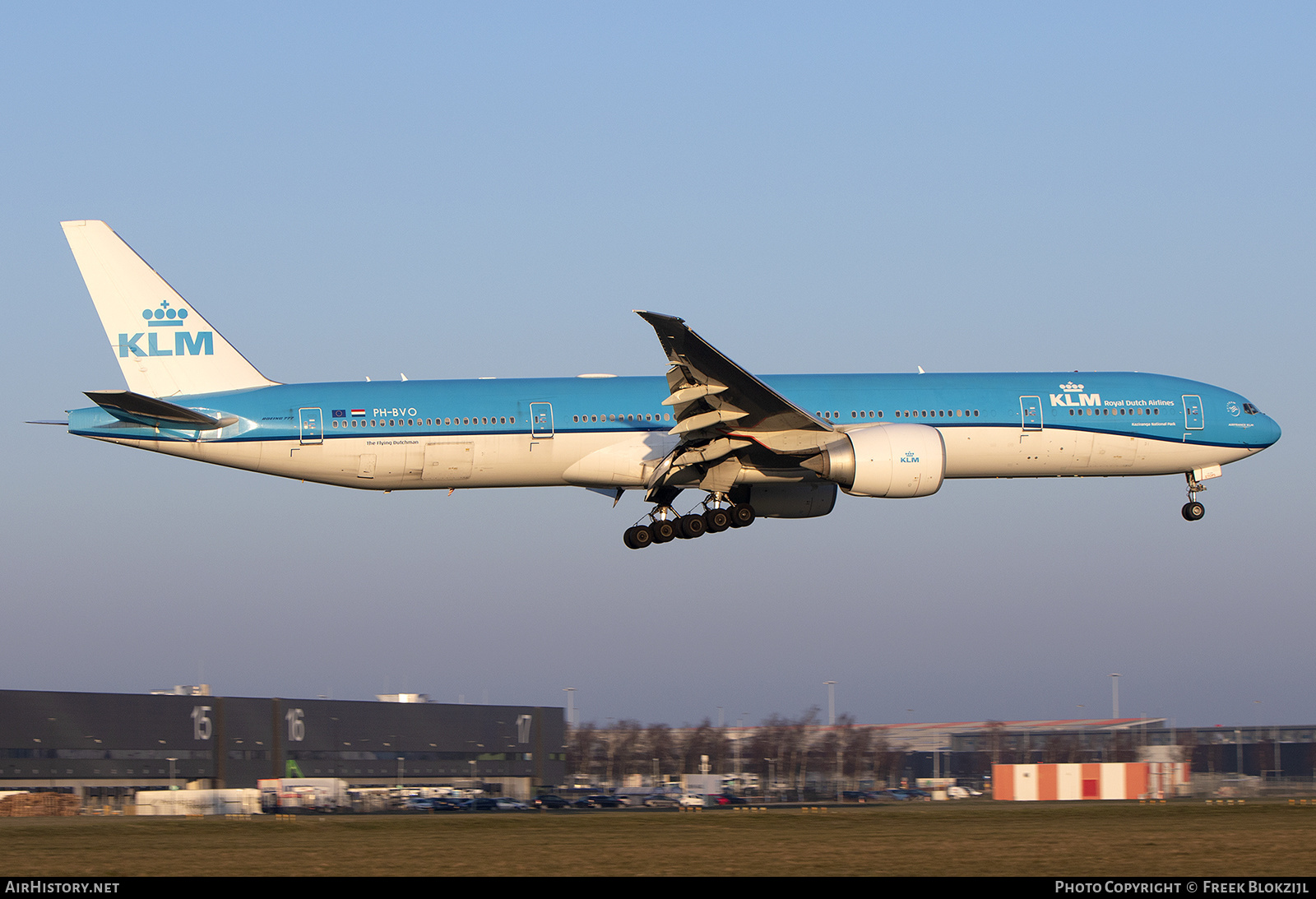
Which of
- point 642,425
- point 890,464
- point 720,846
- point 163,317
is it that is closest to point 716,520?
point 642,425

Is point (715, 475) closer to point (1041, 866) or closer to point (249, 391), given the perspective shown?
point (249, 391)

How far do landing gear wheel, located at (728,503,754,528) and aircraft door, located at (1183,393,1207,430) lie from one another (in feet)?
39.9

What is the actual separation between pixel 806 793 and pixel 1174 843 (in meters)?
54.8

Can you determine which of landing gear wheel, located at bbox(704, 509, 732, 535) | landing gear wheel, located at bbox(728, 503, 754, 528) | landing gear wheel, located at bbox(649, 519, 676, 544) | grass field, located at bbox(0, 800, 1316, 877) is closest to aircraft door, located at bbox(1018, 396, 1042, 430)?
landing gear wheel, located at bbox(728, 503, 754, 528)

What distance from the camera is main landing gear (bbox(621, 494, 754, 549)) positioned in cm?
3650

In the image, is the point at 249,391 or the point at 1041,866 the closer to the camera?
the point at 1041,866

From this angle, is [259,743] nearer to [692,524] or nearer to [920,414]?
[692,524]

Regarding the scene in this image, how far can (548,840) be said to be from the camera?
78.7 feet

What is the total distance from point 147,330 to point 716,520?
16.0 m

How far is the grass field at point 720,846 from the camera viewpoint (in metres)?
19.0

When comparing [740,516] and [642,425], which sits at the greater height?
[642,425]

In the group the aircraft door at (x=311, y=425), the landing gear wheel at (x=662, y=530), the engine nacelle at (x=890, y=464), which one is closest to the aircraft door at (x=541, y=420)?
the landing gear wheel at (x=662, y=530)

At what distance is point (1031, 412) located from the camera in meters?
36.5
